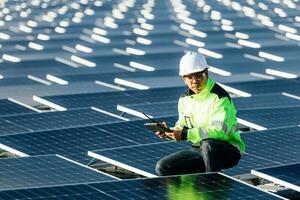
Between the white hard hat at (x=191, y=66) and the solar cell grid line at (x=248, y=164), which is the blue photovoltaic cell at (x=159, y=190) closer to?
the white hard hat at (x=191, y=66)

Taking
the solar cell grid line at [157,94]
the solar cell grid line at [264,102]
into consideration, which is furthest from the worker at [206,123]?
the solar cell grid line at [157,94]

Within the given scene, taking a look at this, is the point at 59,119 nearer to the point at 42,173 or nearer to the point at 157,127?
the point at 42,173

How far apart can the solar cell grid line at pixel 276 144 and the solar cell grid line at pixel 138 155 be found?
148cm

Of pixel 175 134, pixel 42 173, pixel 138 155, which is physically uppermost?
pixel 175 134

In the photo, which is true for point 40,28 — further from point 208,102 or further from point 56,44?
point 208,102

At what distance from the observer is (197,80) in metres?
18.7

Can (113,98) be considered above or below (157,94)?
above

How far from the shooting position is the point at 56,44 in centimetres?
5606

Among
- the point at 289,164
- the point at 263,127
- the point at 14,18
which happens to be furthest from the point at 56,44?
the point at 289,164

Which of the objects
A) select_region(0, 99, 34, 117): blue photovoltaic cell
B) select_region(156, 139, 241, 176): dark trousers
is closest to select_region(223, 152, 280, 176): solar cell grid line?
select_region(156, 139, 241, 176): dark trousers

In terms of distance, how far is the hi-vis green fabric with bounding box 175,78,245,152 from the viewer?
1873 centimetres

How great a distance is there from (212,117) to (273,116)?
28.3 feet

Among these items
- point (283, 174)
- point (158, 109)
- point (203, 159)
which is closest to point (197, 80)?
point (203, 159)

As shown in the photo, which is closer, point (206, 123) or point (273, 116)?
point (206, 123)
